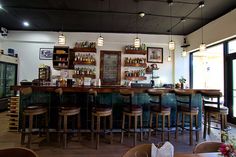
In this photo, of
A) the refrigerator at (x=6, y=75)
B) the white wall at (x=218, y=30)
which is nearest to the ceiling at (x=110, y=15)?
the white wall at (x=218, y=30)

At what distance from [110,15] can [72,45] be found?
249 cm

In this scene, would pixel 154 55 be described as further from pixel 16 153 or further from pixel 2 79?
pixel 16 153

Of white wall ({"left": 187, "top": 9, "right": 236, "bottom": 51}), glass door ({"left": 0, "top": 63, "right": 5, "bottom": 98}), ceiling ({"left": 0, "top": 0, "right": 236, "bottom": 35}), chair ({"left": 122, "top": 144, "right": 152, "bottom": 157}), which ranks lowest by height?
chair ({"left": 122, "top": 144, "right": 152, "bottom": 157})

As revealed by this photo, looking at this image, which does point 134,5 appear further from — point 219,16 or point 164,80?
point 164,80

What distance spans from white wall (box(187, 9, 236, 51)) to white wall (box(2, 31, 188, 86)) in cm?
107

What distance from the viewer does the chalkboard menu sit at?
7.36m

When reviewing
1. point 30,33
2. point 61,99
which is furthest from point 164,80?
point 30,33

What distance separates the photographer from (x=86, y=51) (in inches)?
281

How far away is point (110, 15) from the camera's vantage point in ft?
18.5

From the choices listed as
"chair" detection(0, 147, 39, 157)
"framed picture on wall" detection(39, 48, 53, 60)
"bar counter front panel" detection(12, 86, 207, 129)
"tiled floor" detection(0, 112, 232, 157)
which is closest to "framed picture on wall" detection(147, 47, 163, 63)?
"bar counter front panel" detection(12, 86, 207, 129)

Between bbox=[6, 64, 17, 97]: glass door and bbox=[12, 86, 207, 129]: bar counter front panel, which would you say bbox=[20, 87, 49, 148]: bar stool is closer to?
bbox=[12, 86, 207, 129]: bar counter front panel

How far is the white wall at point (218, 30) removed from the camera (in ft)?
16.6

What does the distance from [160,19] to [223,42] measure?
2.21 metres

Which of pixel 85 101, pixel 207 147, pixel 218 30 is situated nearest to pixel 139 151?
pixel 207 147
